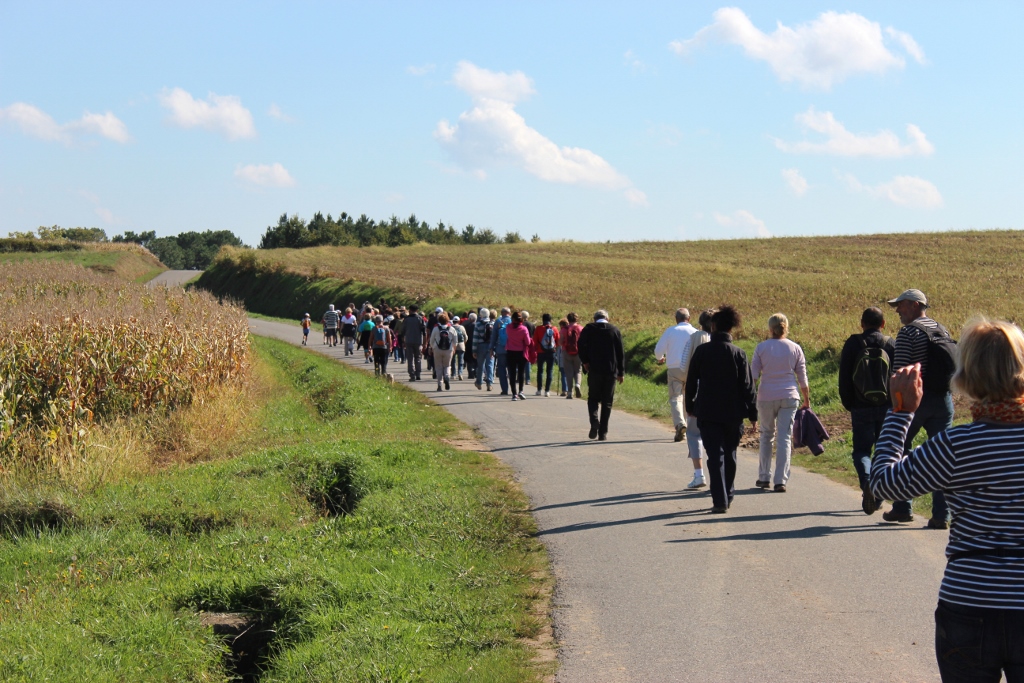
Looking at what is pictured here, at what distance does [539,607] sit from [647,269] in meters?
56.3

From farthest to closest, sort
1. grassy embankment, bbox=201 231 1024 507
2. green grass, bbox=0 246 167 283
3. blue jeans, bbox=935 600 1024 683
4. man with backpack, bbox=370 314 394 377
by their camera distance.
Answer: green grass, bbox=0 246 167 283 < grassy embankment, bbox=201 231 1024 507 < man with backpack, bbox=370 314 394 377 < blue jeans, bbox=935 600 1024 683

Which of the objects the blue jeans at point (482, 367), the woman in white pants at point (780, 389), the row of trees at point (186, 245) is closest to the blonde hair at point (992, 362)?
the woman in white pants at point (780, 389)

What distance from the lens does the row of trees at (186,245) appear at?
147750 millimetres

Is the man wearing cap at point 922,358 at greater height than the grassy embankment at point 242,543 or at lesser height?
greater

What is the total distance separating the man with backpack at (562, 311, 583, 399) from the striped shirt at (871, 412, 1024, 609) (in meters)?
14.7

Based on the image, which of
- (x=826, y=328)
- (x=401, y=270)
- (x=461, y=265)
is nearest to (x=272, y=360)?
(x=826, y=328)

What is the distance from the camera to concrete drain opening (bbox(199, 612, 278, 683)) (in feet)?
22.8

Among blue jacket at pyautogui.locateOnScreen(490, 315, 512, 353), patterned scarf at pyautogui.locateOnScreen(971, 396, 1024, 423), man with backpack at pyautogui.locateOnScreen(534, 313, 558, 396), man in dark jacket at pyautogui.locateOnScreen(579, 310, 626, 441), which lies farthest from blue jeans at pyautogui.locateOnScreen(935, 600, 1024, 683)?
man with backpack at pyautogui.locateOnScreen(534, 313, 558, 396)

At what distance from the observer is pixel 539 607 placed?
6.30 m

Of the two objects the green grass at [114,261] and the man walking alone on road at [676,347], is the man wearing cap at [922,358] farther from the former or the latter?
the green grass at [114,261]

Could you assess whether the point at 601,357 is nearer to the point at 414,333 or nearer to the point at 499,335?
the point at 499,335

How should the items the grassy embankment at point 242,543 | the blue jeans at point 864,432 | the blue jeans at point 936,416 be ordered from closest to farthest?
the grassy embankment at point 242,543
the blue jeans at point 936,416
the blue jeans at point 864,432

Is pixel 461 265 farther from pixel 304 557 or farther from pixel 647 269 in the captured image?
pixel 304 557

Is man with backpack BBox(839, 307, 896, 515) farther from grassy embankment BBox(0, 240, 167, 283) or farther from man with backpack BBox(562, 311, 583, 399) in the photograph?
grassy embankment BBox(0, 240, 167, 283)
